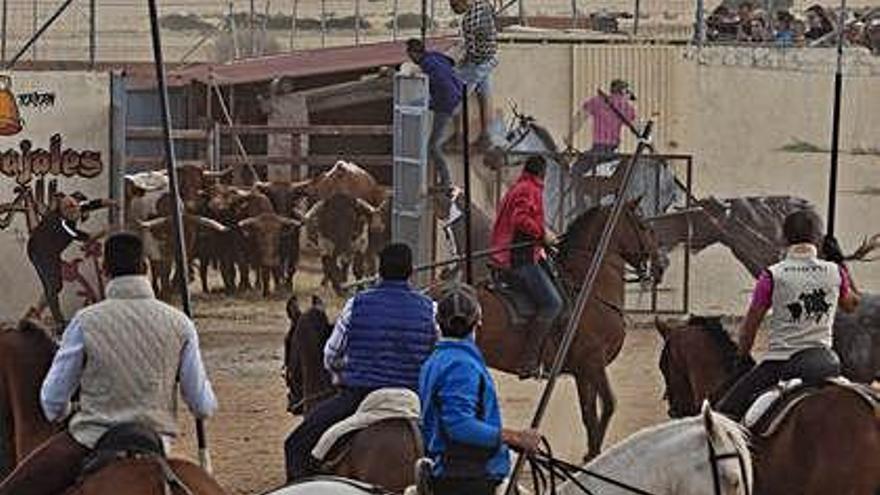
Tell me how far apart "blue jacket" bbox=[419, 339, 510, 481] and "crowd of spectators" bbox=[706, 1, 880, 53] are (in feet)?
→ 69.9

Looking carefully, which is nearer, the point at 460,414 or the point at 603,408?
the point at 460,414

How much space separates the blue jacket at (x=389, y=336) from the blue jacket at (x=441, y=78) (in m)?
14.6

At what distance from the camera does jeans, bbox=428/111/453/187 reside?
2711 centimetres

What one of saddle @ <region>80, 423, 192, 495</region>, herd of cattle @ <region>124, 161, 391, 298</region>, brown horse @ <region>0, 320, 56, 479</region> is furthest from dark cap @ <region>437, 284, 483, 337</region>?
herd of cattle @ <region>124, 161, 391, 298</region>

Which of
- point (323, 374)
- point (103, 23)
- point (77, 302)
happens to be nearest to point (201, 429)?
point (323, 374)

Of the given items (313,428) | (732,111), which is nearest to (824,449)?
(313,428)

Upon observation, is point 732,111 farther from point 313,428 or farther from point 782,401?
point 313,428

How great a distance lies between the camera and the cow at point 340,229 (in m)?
29.7

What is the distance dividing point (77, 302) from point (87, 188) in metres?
1.57

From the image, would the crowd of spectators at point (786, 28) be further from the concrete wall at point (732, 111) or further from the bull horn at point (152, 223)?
the bull horn at point (152, 223)

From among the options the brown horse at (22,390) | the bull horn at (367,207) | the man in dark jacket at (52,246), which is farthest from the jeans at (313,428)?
the bull horn at (367,207)

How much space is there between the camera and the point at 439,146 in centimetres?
2717

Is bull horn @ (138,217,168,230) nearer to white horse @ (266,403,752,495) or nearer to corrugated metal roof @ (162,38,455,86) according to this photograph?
corrugated metal roof @ (162,38,455,86)

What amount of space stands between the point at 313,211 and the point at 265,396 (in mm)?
8374
